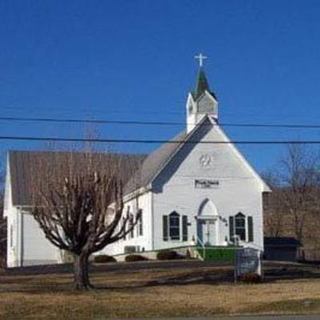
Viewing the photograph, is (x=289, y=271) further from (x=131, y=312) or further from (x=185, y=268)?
(x=131, y=312)

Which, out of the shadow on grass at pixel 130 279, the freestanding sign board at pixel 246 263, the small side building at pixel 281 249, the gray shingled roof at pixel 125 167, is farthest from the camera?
the small side building at pixel 281 249

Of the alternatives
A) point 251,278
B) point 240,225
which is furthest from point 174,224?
point 251,278

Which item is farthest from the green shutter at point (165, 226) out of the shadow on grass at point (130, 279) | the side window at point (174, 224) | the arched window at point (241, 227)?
the shadow on grass at point (130, 279)

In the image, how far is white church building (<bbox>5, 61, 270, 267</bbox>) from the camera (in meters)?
54.4

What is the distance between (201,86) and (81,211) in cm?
2817

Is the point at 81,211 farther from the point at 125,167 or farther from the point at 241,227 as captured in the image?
the point at 125,167

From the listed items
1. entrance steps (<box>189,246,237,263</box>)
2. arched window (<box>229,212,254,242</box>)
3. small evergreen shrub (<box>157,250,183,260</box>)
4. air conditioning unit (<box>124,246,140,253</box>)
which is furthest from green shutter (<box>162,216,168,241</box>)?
arched window (<box>229,212,254,242</box>)

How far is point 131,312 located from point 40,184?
9989 mm

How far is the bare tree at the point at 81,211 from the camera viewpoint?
3109cm

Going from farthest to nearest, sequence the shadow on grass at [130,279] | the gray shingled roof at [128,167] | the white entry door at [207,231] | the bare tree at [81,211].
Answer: the white entry door at [207,231] → the gray shingled roof at [128,167] → the shadow on grass at [130,279] → the bare tree at [81,211]

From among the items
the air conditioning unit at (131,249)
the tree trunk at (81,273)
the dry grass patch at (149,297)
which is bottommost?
the dry grass patch at (149,297)

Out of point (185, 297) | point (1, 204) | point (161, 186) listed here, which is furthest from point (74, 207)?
point (1, 204)

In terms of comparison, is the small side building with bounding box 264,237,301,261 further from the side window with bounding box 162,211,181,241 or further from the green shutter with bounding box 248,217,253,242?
the side window with bounding box 162,211,181,241

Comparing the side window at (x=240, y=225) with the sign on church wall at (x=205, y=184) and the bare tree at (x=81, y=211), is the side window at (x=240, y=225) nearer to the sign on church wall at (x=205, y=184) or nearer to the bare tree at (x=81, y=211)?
the sign on church wall at (x=205, y=184)
